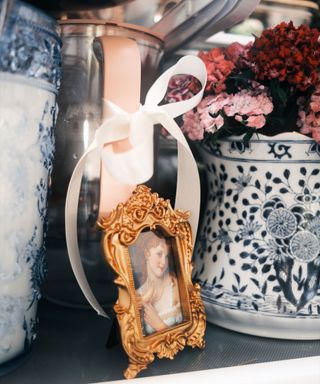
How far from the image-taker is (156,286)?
16.8 inches

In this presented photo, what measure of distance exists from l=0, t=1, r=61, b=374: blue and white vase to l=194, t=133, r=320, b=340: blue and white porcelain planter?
194 millimetres

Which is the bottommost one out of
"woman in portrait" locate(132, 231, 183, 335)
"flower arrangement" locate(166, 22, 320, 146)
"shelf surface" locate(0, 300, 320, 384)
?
"shelf surface" locate(0, 300, 320, 384)

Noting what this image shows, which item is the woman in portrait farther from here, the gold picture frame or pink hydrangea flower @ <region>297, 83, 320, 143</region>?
pink hydrangea flower @ <region>297, 83, 320, 143</region>

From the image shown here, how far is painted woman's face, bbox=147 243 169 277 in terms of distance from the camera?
0.43 metres

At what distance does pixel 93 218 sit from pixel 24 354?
0.15m

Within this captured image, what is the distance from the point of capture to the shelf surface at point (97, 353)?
0.40 metres

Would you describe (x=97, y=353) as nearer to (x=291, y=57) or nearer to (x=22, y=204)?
(x=22, y=204)

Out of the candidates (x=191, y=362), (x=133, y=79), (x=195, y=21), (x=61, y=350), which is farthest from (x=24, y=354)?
(x=195, y=21)

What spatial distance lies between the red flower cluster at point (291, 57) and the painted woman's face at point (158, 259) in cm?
19

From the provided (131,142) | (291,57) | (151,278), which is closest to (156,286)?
(151,278)

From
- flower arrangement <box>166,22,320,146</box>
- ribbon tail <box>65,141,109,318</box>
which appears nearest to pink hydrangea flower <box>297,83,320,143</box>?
flower arrangement <box>166,22,320,146</box>

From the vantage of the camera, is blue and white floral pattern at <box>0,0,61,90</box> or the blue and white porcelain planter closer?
blue and white floral pattern at <box>0,0,61,90</box>

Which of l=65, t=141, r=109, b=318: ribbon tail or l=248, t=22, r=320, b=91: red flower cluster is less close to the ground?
l=248, t=22, r=320, b=91: red flower cluster

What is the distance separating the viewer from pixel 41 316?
0.52 meters
